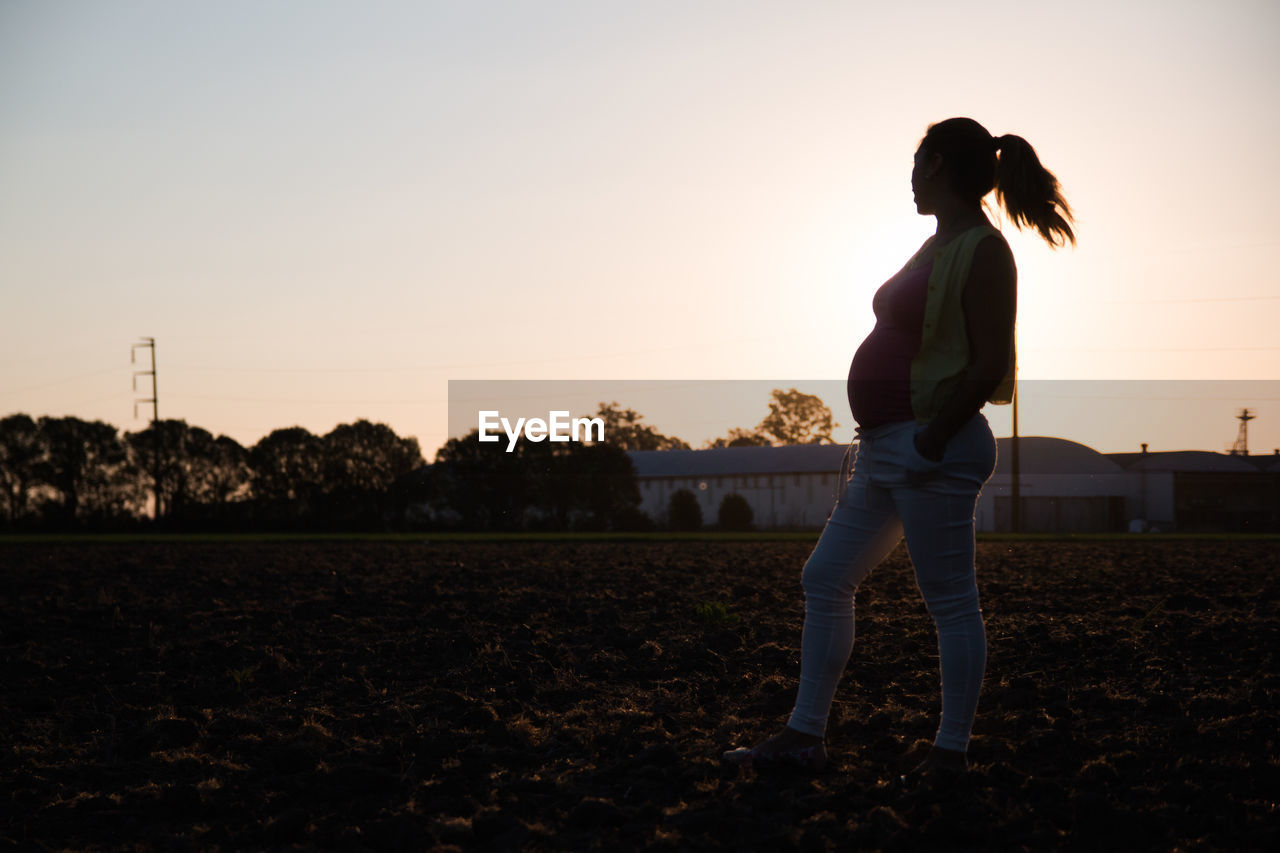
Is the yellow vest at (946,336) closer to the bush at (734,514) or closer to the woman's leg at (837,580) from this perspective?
the woman's leg at (837,580)

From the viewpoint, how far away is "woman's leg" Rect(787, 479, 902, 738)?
3.49m

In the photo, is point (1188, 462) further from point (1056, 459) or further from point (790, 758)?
point (790, 758)

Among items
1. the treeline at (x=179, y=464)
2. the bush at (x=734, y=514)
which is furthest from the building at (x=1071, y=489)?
the treeline at (x=179, y=464)

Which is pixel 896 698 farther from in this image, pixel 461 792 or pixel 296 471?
pixel 296 471

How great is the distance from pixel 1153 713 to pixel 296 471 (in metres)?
71.3

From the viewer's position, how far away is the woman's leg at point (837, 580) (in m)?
3.49

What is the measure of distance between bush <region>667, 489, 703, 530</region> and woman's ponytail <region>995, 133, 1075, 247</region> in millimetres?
48265

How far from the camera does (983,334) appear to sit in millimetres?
3170

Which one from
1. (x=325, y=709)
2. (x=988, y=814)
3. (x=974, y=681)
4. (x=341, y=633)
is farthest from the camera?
(x=341, y=633)

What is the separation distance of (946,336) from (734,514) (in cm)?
4911

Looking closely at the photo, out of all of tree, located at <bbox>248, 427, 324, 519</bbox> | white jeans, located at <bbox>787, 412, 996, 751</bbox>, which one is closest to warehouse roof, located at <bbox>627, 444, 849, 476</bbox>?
tree, located at <bbox>248, 427, 324, 519</bbox>

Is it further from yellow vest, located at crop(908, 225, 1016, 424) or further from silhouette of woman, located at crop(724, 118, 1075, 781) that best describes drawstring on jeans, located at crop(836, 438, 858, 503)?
yellow vest, located at crop(908, 225, 1016, 424)

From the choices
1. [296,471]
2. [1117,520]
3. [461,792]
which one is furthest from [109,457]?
[461,792]

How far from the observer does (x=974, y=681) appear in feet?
10.8
